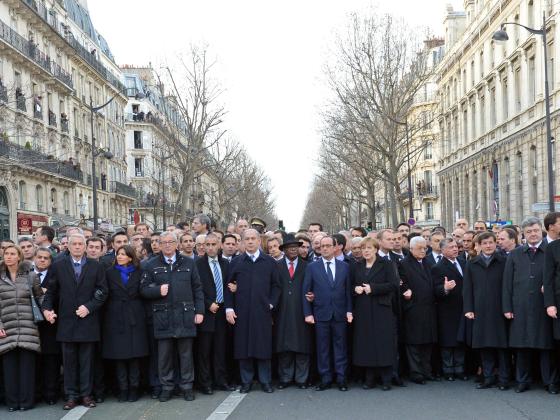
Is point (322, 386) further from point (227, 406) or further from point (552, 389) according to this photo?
point (552, 389)

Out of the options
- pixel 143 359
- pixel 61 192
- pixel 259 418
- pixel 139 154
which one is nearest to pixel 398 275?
pixel 259 418

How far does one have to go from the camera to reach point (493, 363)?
938 cm

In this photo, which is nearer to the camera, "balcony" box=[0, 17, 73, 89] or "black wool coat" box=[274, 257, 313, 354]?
"black wool coat" box=[274, 257, 313, 354]

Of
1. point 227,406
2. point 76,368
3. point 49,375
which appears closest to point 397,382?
point 227,406

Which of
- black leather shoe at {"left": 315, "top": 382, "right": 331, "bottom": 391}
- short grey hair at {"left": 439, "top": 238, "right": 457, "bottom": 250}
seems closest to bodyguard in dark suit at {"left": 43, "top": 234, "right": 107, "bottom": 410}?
black leather shoe at {"left": 315, "top": 382, "right": 331, "bottom": 391}

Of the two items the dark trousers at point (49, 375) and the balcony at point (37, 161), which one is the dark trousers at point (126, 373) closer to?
the dark trousers at point (49, 375)

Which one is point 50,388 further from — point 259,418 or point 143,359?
point 259,418

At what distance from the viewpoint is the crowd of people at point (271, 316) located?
875cm

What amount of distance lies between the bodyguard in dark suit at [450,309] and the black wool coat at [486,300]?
302mm

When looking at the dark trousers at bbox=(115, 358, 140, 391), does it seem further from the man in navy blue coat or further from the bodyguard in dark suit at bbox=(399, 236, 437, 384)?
the bodyguard in dark suit at bbox=(399, 236, 437, 384)

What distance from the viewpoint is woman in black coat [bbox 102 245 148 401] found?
887 cm

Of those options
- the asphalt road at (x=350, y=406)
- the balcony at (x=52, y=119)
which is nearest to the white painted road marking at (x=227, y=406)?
the asphalt road at (x=350, y=406)

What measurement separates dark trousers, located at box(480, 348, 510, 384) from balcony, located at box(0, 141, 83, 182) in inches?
698

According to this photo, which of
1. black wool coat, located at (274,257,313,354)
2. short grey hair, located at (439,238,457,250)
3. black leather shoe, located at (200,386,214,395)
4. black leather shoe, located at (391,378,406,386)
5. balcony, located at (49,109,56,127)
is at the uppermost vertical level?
balcony, located at (49,109,56,127)
